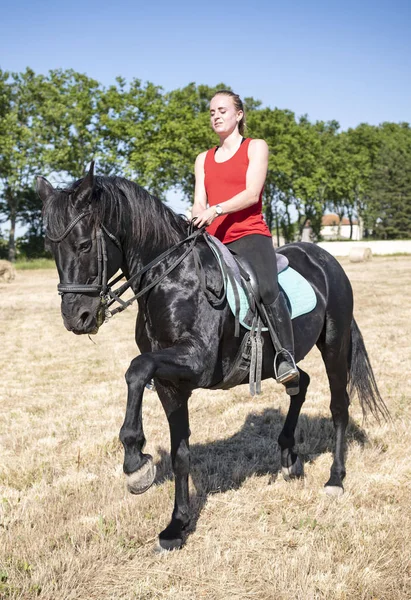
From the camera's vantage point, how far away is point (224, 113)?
4809 mm

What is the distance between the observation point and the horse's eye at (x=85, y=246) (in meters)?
3.91

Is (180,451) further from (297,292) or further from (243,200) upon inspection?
(243,200)

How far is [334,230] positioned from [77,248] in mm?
123129

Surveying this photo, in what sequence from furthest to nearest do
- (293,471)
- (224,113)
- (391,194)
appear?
(391,194) < (293,471) < (224,113)

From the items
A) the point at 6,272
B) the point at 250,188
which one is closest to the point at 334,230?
the point at 6,272

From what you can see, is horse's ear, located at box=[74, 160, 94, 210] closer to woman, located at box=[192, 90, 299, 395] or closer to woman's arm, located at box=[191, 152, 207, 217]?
woman, located at box=[192, 90, 299, 395]

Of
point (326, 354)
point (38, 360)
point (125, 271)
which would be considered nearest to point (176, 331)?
point (125, 271)

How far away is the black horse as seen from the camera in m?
3.88

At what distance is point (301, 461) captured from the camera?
6328 mm

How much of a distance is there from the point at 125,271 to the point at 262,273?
47.0 inches

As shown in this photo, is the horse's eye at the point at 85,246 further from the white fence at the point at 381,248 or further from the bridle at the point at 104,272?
the white fence at the point at 381,248

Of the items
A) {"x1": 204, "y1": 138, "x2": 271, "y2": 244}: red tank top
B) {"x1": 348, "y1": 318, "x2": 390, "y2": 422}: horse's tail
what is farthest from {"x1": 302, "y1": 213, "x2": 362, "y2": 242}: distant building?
{"x1": 204, "y1": 138, "x2": 271, "y2": 244}: red tank top

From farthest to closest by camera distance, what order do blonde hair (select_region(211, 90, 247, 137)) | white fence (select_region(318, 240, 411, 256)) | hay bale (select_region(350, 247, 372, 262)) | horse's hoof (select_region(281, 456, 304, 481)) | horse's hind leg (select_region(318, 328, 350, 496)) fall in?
white fence (select_region(318, 240, 411, 256)), hay bale (select_region(350, 247, 372, 262)), horse's hind leg (select_region(318, 328, 350, 496)), horse's hoof (select_region(281, 456, 304, 481)), blonde hair (select_region(211, 90, 247, 137))

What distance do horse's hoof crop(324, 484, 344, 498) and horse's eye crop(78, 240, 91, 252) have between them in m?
3.41
